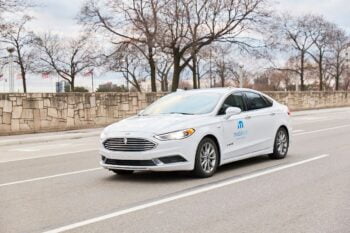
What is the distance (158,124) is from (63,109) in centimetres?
1450

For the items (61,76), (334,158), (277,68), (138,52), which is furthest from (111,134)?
(277,68)

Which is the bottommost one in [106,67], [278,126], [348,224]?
[348,224]

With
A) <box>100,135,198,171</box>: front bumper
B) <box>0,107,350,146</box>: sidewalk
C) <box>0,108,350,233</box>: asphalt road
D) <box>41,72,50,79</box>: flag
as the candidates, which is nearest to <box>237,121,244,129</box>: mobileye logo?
<box>0,108,350,233</box>: asphalt road

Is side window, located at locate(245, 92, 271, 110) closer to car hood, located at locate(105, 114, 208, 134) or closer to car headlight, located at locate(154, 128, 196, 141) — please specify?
car hood, located at locate(105, 114, 208, 134)

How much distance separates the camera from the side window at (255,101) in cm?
1043

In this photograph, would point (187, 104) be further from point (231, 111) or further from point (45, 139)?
point (45, 139)

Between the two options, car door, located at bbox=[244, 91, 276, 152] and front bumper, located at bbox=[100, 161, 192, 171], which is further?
car door, located at bbox=[244, 91, 276, 152]

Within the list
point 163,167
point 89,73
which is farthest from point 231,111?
point 89,73

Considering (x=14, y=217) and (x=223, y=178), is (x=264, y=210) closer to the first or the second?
(x=223, y=178)

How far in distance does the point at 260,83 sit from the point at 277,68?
80.2ft

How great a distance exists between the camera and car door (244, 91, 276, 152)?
10188mm

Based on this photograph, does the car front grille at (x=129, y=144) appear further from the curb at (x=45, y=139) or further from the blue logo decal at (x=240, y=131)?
the curb at (x=45, y=139)

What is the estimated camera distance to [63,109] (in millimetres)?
22328

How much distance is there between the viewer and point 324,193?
294 inches
